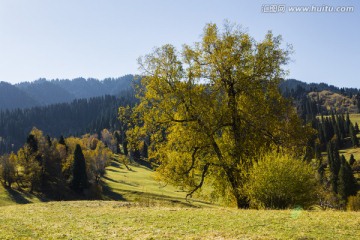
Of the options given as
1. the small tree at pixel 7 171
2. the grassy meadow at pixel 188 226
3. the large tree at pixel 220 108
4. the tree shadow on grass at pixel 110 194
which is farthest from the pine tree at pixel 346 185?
the small tree at pixel 7 171

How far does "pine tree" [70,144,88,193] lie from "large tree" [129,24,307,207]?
281 feet

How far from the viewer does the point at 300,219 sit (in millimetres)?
18641

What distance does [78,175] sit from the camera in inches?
4284

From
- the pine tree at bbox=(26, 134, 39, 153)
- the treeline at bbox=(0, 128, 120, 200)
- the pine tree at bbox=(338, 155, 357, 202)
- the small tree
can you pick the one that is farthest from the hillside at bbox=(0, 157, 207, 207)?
the pine tree at bbox=(338, 155, 357, 202)

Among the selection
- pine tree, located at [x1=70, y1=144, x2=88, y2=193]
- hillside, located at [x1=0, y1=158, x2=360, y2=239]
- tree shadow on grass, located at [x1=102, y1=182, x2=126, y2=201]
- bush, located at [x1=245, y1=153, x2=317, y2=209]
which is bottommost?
tree shadow on grass, located at [x1=102, y1=182, x2=126, y2=201]

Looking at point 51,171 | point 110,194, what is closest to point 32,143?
point 51,171

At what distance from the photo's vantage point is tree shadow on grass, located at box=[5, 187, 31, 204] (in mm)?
88050

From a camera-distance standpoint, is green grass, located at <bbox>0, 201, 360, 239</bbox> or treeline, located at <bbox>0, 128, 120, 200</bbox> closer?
green grass, located at <bbox>0, 201, 360, 239</bbox>

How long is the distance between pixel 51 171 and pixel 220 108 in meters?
93.6

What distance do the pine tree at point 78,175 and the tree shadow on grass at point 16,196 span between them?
1738cm

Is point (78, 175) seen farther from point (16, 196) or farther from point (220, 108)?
point (220, 108)

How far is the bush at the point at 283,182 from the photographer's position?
78.1 feet

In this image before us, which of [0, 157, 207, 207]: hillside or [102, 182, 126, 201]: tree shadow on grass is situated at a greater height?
[0, 157, 207, 207]: hillside

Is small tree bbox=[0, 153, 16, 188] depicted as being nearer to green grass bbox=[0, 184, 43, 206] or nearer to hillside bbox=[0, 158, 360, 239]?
green grass bbox=[0, 184, 43, 206]
